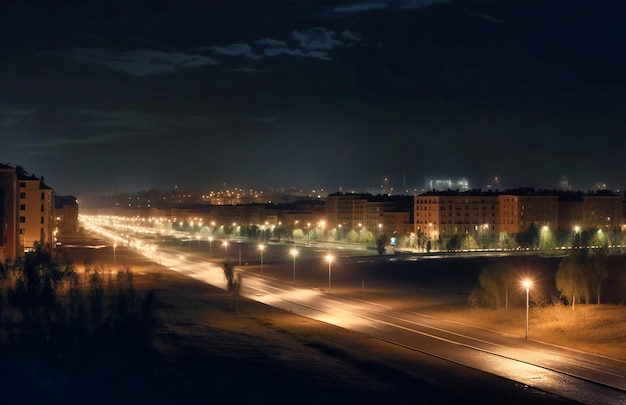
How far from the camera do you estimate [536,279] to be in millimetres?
53938

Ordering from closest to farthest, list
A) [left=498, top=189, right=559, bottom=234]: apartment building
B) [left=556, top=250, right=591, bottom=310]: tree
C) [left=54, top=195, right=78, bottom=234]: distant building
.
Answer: [left=556, top=250, right=591, bottom=310]: tree < [left=498, top=189, right=559, bottom=234]: apartment building < [left=54, top=195, right=78, bottom=234]: distant building

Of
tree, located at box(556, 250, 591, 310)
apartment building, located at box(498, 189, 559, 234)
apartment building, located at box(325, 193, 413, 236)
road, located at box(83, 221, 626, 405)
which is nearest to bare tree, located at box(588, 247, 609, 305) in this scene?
tree, located at box(556, 250, 591, 310)

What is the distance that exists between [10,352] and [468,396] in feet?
46.6

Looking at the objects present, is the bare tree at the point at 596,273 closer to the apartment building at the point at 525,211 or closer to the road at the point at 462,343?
the road at the point at 462,343

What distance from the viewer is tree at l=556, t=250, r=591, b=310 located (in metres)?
37.5

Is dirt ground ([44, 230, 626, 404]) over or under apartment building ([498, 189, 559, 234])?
under

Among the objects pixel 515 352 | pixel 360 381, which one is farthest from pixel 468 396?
pixel 515 352

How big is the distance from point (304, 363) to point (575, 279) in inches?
676

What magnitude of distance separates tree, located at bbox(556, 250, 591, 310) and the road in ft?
21.3

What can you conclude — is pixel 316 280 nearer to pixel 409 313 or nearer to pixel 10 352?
pixel 409 313

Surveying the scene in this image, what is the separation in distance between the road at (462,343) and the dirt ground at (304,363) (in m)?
0.85

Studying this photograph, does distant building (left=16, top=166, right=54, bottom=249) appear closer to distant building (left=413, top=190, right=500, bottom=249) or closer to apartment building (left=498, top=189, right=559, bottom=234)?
distant building (left=413, top=190, right=500, bottom=249)

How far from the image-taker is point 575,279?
3766 centimetres

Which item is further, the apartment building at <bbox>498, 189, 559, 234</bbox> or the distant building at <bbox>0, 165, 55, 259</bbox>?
the apartment building at <bbox>498, 189, 559, 234</bbox>
